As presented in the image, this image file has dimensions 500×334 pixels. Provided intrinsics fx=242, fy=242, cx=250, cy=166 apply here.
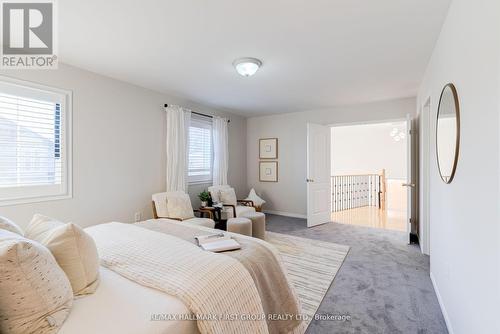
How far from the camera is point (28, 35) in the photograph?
7.77 ft

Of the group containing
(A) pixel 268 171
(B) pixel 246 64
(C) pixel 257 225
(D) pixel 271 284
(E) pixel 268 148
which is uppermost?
(B) pixel 246 64

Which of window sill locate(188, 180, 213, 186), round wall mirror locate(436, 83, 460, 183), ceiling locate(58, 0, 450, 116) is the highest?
ceiling locate(58, 0, 450, 116)

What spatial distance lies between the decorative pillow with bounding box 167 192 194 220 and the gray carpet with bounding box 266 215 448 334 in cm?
226

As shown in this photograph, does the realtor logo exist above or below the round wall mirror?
above

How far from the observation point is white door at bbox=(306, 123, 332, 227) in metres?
4.84

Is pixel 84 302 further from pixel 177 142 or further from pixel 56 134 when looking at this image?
pixel 177 142

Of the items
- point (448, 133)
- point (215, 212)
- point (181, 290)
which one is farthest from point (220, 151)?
point (181, 290)

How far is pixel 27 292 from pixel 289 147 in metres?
5.23

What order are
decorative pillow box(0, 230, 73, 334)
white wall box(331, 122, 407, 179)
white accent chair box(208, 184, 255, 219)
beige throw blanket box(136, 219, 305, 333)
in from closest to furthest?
decorative pillow box(0, 230, 73, 334)
beige throw blanket box(136, 219, 305, 333)
white accent chair box(208, 184, 255, 219)
white wall box(331, 122, 407, 179)

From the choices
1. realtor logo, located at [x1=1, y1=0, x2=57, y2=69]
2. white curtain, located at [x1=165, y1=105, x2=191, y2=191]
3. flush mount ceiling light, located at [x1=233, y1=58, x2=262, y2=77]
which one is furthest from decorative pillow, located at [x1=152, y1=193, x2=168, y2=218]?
flush mount ceiling light, located at [x1=233, y1=58, x2=262, y2=77]

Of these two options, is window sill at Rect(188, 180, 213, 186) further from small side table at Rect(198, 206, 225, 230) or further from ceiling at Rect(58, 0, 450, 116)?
ceiling at Rect(58, 0, 450, 116)

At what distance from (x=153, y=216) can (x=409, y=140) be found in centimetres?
425

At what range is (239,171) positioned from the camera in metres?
6.09

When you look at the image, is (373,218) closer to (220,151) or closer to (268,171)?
(268,171)
